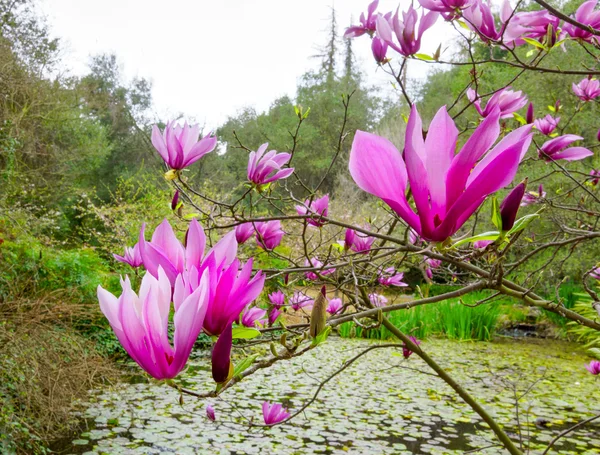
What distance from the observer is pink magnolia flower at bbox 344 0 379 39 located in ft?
3.88

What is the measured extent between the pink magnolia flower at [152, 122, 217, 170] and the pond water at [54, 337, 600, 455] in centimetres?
119

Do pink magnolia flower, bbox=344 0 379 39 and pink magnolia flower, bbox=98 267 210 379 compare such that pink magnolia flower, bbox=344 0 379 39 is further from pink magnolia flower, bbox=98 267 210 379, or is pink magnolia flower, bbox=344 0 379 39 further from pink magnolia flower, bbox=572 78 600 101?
pink magnolia flower, bbox=98 267 210 379

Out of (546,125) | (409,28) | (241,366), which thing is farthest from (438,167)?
(546,125)

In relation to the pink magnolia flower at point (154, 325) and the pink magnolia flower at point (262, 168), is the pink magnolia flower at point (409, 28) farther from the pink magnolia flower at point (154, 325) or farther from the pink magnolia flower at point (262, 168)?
the pink magnolia flower at point (154, 325)

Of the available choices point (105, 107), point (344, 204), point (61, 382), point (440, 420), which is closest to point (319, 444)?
point (440, 420)

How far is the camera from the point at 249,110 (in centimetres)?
1842

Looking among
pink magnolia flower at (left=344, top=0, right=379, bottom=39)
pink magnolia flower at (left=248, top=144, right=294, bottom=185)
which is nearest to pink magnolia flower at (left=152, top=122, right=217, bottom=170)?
pink magnolia flower at (left=248, top=144, right=294, bottom=185)

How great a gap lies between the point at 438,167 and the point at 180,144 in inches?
27.1

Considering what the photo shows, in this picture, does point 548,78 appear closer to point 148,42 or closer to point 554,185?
point 554,185

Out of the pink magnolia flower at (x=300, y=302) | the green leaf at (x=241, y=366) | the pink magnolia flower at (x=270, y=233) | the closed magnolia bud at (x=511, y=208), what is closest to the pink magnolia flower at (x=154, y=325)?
the green leaf at (x=241, y=366)

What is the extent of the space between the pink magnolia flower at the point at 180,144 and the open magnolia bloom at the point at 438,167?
2.00ft

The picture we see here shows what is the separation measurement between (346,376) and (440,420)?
132cm

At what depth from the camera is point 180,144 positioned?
97 centimetres

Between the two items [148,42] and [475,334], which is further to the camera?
[148,42]
